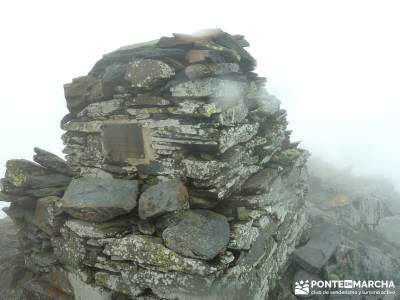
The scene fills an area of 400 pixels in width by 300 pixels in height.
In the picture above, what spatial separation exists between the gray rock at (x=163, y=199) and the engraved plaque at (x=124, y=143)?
2.58 ft

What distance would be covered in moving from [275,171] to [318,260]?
3.09 meters

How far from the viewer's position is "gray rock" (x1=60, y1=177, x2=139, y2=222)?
261 inches

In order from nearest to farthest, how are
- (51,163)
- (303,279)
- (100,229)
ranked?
(100,229)
(51,163)
(303,279)

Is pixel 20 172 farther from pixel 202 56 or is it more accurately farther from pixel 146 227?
pixel 202 56

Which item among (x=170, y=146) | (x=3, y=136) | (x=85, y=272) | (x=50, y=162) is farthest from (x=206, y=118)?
(x=3, y=136)

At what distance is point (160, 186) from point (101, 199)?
1248 mm

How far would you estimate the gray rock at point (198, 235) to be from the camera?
581cm

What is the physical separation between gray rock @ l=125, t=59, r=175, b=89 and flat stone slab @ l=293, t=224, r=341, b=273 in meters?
6.15

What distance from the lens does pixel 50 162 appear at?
8.52m

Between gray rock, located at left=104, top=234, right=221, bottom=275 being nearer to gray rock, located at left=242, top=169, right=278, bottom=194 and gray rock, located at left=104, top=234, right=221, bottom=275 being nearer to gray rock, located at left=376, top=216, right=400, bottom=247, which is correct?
gray rock, located at left=242, top=169, right=278, bottom=194

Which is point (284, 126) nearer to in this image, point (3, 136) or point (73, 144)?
point (73, 144)

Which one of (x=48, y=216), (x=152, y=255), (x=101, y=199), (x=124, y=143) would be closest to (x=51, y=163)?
(x=48, y=216)

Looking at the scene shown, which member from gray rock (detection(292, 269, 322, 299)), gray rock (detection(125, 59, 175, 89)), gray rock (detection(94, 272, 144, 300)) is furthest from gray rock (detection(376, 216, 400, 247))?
gray rock (detection(125, 59, 175, 89))

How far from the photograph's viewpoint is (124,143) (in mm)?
7008
